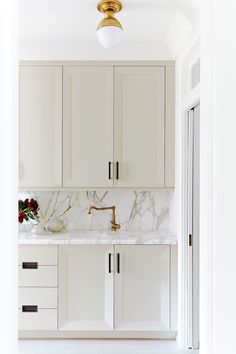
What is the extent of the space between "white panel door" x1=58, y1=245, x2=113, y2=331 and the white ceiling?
1769 millimetres

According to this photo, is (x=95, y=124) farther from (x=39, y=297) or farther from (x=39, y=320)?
(x=39, y=320)

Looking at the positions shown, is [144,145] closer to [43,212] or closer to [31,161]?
[31,161]

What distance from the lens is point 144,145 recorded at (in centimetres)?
276

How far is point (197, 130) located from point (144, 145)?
1.65ft

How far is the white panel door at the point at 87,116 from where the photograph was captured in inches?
108
